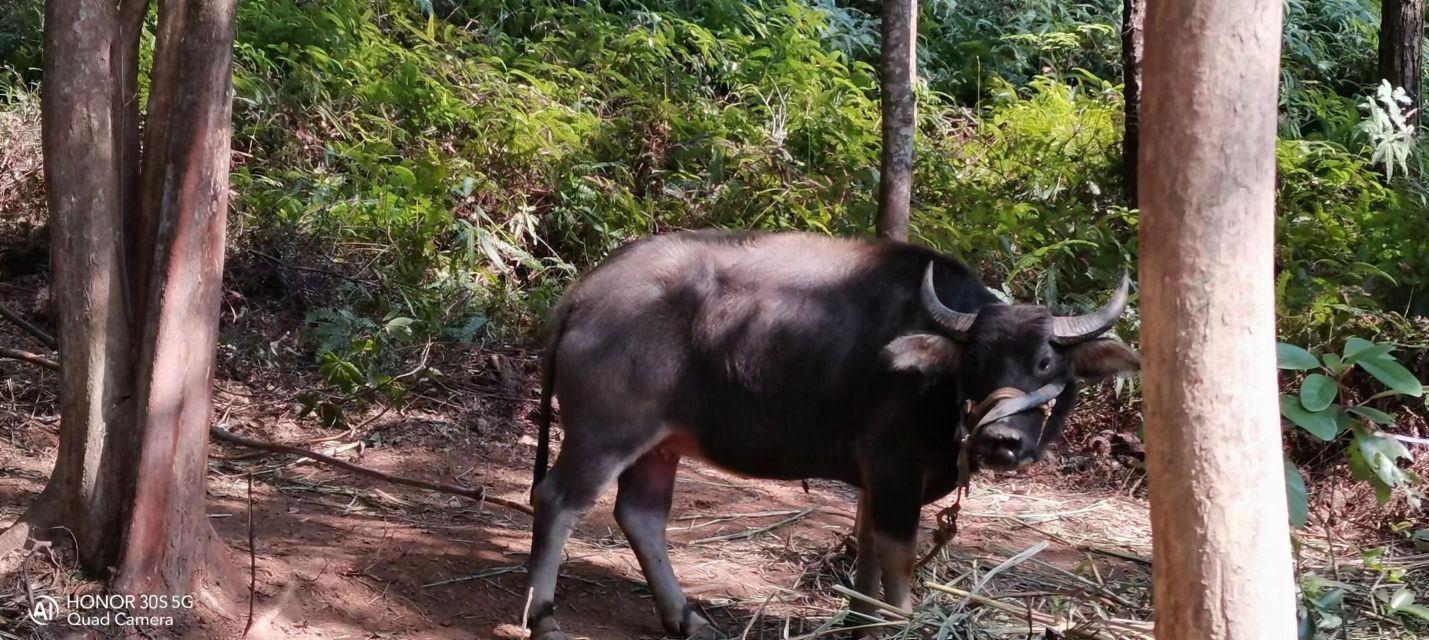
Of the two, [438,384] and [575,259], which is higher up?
[575,259]

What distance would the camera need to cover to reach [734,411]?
5.34 m

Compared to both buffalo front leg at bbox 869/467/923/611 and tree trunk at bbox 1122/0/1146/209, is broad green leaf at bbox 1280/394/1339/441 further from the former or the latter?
tree trunk at bbox 1122/0/1146/209

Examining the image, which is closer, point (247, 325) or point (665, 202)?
point (247, 325)

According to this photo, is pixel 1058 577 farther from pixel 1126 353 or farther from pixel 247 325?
pixel 247 325

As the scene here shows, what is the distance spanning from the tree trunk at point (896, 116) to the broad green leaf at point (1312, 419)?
2.62 metres

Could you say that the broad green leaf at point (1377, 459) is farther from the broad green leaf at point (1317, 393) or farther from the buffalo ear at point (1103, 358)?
the buffalo ear at point (1103, 358)

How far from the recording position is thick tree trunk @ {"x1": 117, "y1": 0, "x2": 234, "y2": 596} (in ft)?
14.4

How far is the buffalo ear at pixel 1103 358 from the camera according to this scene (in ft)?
16.5

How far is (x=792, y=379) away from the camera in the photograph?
5.35m

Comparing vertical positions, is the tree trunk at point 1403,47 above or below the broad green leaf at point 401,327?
above

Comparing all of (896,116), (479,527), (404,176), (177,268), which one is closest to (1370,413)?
(896,116)

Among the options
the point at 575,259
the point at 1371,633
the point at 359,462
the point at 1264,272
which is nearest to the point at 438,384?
the point at 359,462

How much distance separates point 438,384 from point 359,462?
40.0 inches

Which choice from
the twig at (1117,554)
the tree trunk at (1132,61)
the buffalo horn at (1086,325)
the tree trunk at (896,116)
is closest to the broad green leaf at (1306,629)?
the buffalo horn at (1086,325)
